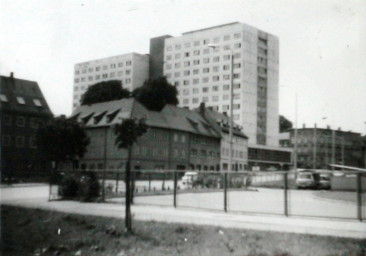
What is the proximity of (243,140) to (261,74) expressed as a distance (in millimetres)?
15485

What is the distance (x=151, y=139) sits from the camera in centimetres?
6681

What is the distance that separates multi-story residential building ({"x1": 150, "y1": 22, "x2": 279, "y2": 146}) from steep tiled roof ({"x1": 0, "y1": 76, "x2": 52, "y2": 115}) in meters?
37.9

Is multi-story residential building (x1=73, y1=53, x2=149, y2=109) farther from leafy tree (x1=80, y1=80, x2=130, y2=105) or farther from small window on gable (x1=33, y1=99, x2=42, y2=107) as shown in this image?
small window on gable (x1=33, y1=99, x2=42, y2=107)

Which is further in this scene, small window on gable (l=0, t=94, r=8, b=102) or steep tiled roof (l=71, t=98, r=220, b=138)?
steep tiled roof (l=71, t=98, r=220, b=138)

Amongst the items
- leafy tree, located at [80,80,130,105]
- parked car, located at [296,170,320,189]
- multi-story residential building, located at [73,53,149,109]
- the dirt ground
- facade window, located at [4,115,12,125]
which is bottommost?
the dirt ground

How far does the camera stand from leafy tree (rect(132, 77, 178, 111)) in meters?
71.7

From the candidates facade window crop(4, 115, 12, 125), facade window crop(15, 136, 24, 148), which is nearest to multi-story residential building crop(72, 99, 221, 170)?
facade window crop(15, 136, 24, 148)

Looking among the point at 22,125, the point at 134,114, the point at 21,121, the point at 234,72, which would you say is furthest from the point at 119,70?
the point at 21,121

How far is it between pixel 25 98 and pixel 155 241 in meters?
48.2

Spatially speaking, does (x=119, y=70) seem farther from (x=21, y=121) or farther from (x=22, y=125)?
(x=21, y=121)

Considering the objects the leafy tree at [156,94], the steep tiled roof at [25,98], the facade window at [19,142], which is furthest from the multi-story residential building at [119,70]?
the facade window at [19,142]

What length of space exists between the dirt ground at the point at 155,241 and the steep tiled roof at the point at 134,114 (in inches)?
1937

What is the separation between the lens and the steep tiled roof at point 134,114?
213 feet

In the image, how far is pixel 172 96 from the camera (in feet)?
245
